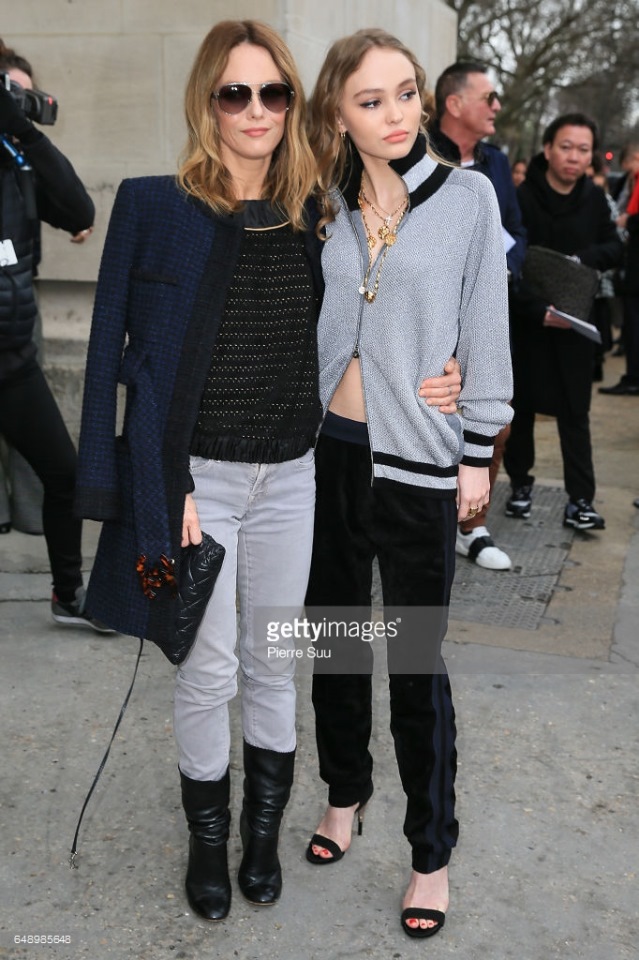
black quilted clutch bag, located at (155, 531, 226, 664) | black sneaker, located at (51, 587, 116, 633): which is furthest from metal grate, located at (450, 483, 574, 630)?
black quilted clutch bag, located at (155, 531, 226, 664)

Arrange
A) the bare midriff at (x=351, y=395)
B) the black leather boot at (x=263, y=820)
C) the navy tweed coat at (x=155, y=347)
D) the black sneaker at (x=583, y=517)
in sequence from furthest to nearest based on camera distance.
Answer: the black sneaker at (x=583, y=517), the black leather boot at (x=263, y=820), the bare midriff at (x=351, y=395), the navy tweed coat at (x=155, y=347)

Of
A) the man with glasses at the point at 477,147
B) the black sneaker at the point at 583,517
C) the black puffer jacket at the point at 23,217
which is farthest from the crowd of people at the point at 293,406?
the black sneaker at the point at 583,517

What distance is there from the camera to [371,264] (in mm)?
2582

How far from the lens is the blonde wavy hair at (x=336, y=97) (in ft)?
8.16

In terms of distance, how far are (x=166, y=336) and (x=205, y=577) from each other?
1.79ft

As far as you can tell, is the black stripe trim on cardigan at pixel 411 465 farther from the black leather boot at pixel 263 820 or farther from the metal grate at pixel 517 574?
the metal grate at pixel 517 574

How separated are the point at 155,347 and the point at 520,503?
374cm

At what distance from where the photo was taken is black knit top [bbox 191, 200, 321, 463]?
2502mm

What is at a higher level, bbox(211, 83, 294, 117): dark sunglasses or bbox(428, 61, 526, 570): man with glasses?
bbox(211, 83, 294, 117): dark sunglasses

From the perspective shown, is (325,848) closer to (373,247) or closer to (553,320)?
(373,247)

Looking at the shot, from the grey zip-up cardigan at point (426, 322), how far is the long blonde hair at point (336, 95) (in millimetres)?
98

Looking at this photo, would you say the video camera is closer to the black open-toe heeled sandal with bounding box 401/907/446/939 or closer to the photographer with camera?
the photographer with camera

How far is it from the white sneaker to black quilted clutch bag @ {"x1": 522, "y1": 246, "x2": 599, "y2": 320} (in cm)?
122

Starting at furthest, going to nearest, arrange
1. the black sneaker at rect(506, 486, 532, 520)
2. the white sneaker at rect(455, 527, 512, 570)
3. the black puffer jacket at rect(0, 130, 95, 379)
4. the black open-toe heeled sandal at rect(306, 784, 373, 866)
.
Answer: the black sneaker at rect(506, 486, 532, 520), the white sneaker at rect(455, 527, 512, 570), the black puffer jacket at rect(0, 130, 95, 379), the black open-toe heeled sandal at rect(306, 784, 373, 866)
